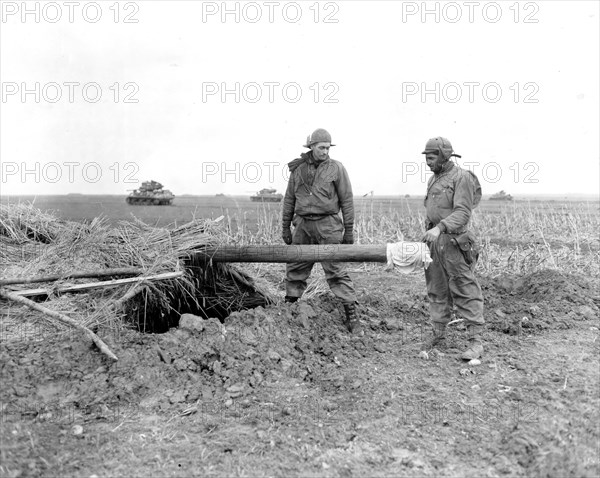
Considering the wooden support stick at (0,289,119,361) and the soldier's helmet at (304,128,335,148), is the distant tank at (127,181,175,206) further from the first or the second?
the wooden support stick at (0,289,119,361)

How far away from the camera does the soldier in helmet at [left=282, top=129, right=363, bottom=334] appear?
6031 millimetres

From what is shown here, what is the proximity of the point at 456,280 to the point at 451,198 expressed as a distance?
72cm

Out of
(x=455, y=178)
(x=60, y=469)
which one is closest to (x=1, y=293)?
(x=60, y=469)

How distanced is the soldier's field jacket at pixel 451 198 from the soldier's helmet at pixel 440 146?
118 millimetres

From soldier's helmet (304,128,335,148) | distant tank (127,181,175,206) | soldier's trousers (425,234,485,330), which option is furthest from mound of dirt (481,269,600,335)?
distant tank (127,181,175,206)

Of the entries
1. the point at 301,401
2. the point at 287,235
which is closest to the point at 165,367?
the point at 301,401

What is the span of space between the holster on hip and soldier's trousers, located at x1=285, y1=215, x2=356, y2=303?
1371mm

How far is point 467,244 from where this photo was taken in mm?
5020

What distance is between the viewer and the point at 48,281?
5160 millimetres

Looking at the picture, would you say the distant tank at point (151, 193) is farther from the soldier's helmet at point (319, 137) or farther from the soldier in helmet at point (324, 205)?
the soldier's helmet at point (319, 137)

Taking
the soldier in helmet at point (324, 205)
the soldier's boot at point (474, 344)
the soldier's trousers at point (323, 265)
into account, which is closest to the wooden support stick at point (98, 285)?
the soldier's trousers at point (323, 265)

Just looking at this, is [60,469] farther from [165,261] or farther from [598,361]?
[598,361]

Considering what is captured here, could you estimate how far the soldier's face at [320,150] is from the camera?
597cm

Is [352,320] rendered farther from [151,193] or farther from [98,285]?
[151,193]
